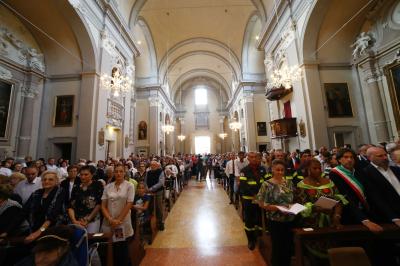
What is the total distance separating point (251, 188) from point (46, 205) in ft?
9.08

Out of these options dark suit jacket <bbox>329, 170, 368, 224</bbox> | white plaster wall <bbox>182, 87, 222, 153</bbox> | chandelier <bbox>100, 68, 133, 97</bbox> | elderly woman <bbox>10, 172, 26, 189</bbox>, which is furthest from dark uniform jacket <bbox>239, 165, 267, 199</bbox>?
white plaster wall <bbox>182, 87, 222, 153</bbox>

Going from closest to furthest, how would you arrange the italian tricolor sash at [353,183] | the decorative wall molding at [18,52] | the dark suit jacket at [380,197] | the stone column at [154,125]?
the dark suit jacket at [380,197] → the italian tricolor sash at [353,183] → the decorative wall molding at [18,52] → the stone column at [154,125]

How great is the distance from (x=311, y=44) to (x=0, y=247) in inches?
358

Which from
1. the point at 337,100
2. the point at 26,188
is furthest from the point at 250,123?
the point at 26,188

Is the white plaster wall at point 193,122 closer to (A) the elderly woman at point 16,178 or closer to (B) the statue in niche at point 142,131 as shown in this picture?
(B) the statue in niche at point 142,131

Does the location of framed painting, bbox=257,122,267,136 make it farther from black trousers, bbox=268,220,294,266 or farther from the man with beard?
black trousers, bbox=268,220,294,266

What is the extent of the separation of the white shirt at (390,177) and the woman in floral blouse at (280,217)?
2.96 ft

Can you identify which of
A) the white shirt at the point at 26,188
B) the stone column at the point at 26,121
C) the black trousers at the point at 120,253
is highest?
the stone column at the point at 26,121

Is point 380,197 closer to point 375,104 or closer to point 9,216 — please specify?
point 9,216

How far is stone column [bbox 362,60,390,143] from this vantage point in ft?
21.1

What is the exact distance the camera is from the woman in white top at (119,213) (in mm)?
2354

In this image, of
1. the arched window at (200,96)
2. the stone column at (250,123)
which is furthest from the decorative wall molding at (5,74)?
the arched window at (200,96)

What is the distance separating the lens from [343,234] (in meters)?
1.79

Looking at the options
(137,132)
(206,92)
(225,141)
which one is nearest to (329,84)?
(137,132)
